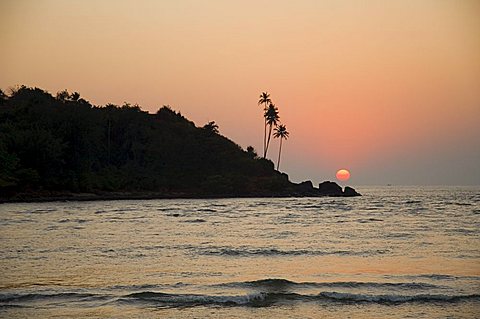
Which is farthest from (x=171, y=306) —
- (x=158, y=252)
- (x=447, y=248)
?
(x=447, y=248)

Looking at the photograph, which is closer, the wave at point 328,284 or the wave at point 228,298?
the wave at point 228,298

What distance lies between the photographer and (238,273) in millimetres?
18875

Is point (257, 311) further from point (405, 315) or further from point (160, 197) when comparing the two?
point (160, 197)

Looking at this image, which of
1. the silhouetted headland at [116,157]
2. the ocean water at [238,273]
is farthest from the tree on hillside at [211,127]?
the ocean water at [238,273]

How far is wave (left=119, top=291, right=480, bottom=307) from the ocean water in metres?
0.03

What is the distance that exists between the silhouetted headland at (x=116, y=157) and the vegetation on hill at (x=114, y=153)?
0.49 feet

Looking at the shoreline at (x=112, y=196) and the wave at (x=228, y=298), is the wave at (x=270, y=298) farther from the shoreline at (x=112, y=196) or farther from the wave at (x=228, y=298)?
the shoreline at (x=112, y=196)

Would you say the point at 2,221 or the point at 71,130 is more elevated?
the point at 71,130

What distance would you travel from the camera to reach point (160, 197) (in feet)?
296

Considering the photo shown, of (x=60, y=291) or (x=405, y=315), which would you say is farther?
(x=60, y=291)

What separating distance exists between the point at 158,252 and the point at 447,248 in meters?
12.5

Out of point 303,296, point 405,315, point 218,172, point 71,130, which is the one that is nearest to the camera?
point 405,315

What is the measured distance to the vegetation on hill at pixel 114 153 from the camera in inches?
3034

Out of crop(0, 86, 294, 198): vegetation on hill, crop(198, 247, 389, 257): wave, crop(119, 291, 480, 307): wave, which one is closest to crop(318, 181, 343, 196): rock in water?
crop(0, 86, 294, 198): vegetation on hill
